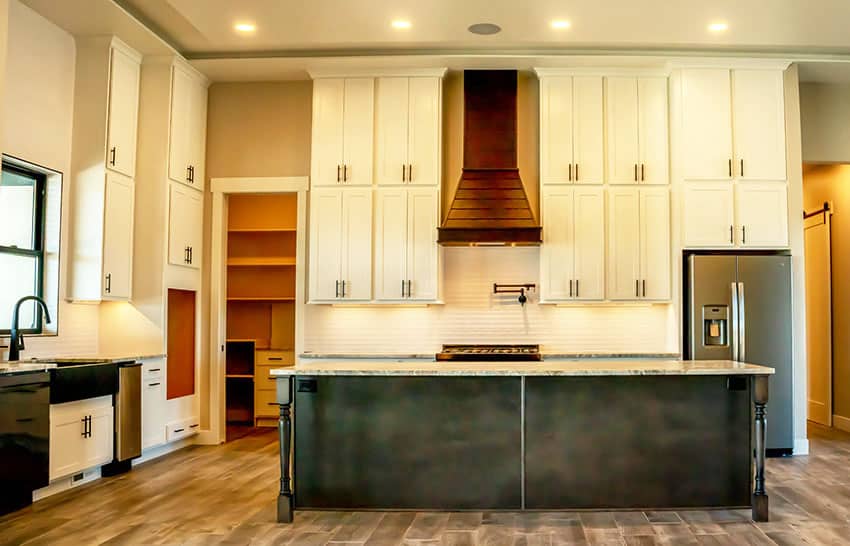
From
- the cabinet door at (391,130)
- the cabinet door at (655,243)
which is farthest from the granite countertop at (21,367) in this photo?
the cabinet door at (655,243)

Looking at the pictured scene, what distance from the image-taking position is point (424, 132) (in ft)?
21.4

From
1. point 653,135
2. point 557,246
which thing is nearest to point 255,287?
point 557,246

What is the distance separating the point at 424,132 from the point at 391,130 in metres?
0.29

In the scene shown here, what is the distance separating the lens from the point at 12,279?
5.18 meters

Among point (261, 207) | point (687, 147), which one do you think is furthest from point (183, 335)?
point (687, 147)

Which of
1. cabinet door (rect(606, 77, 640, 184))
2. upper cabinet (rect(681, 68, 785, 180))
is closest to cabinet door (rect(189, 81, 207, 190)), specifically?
cabinet door (rect(606, 77, 640, 184))

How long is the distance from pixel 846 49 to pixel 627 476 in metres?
4.39

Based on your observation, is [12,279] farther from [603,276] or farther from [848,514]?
[848,514]

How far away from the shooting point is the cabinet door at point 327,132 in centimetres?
655

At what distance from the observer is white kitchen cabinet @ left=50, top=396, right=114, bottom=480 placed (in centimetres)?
474

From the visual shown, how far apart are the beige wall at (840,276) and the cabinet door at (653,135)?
2.41 m

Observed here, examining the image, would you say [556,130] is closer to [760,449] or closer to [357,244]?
[357,244]

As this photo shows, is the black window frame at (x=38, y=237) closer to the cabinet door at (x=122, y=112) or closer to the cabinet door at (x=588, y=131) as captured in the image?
the cabinet door at (x=122, y=112)

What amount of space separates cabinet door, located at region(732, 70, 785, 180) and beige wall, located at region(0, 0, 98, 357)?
17.9 feet
